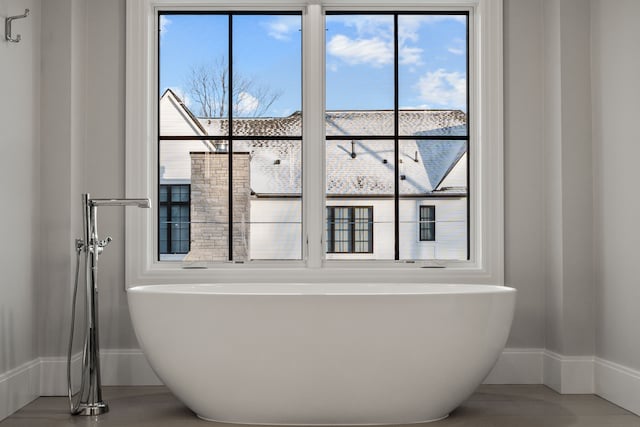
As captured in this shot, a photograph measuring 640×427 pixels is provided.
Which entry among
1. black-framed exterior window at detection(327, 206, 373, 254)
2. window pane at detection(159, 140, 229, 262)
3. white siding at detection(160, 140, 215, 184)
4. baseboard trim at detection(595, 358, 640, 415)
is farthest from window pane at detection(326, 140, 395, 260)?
baseboard trim at detection(595, 358, 640, 415)

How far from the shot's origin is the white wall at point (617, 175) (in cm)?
312

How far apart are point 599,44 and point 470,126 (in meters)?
0.78

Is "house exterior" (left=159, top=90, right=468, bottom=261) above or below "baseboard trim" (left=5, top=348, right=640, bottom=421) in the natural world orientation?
above

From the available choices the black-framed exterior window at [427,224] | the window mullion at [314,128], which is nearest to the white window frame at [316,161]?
the window mullion at [314,128]

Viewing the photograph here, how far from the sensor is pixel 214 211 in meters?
3.91

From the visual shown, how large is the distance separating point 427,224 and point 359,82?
88cm

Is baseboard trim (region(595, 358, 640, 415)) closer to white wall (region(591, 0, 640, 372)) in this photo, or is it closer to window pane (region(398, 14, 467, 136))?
white wall (region(591, 0, 640, 372))

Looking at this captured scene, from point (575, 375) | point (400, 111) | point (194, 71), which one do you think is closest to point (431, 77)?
point (400, 111)

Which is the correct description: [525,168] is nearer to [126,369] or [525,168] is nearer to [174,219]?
[174,219]

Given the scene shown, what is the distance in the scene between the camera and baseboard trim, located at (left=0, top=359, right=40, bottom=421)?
3.03 meters

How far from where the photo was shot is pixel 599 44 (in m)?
3.47

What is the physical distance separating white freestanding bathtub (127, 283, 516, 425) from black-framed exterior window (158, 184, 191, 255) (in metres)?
1.00

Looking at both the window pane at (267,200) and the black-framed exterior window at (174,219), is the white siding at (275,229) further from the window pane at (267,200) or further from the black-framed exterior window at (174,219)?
the black-framed exterior window at (174,219)

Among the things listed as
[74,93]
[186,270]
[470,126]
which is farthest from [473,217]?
[74,93]
